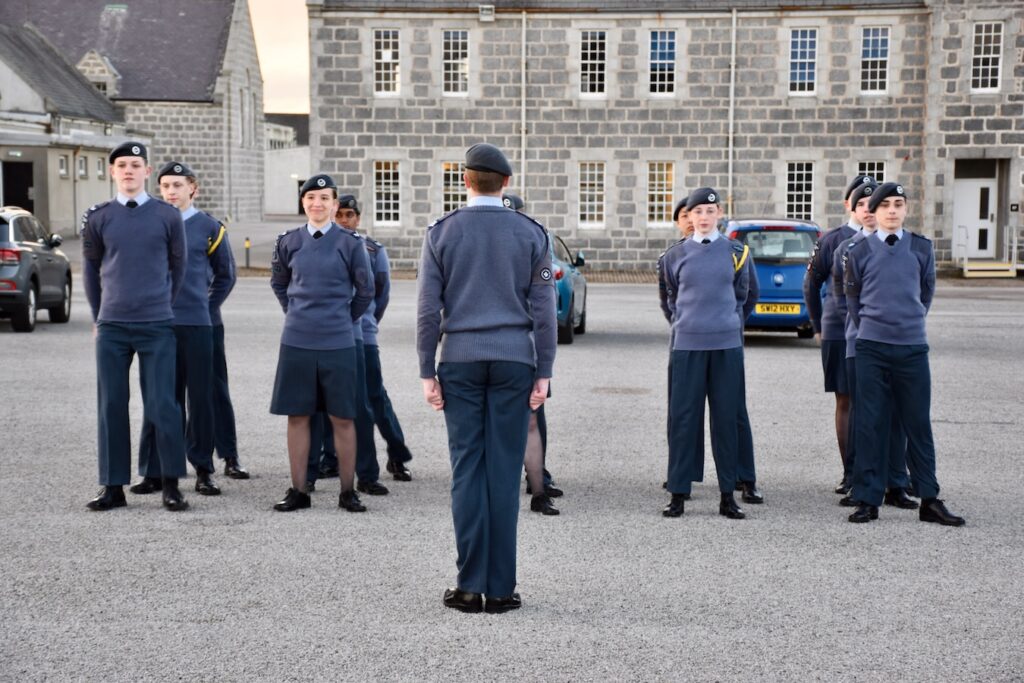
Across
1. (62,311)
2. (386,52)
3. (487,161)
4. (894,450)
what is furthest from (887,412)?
(386,52)

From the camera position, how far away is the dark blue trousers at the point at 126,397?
8531mm

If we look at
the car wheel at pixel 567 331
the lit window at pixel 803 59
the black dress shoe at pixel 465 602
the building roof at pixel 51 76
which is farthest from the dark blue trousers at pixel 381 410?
the building roof at pixel 51 76

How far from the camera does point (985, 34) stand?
36281 millimetres

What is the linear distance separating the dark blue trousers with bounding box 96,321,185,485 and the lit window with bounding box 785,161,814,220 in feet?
99.6

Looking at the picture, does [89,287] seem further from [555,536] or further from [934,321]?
[934,321]

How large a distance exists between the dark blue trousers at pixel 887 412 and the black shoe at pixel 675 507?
101 cm

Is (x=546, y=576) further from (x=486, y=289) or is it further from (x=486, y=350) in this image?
(x=486, y=289)

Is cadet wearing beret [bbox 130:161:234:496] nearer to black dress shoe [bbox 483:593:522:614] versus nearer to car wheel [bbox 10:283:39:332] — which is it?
black dress shoe [bbox 483:593:522:614]

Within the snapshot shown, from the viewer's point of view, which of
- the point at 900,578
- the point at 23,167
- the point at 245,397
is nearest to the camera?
the point at 900,578

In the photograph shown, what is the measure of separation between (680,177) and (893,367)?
29.6 m

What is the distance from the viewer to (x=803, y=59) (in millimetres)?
37031

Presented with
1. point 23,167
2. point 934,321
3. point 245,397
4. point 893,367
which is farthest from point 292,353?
point 23,167

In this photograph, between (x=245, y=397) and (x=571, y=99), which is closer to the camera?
(x=245, y=397)

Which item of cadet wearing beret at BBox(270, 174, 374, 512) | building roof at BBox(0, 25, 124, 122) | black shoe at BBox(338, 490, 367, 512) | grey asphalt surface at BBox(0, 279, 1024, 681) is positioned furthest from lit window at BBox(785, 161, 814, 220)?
black shoe at BBox(338, 490, 367, 512)
